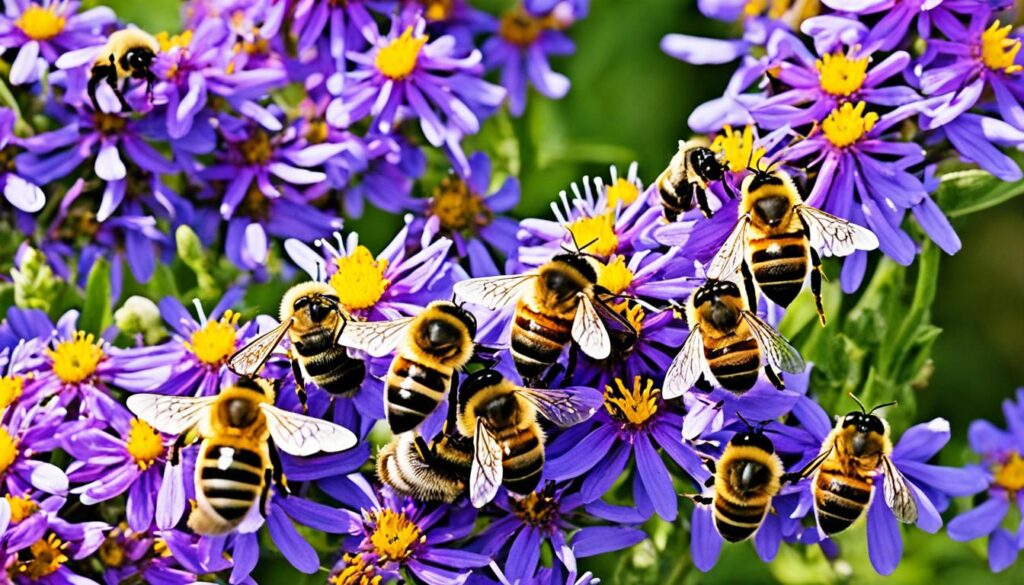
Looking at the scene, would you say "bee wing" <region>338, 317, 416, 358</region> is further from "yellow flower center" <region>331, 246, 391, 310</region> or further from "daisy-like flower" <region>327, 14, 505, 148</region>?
"daisy-like flower" <region>327, 14, 505, 148</region>

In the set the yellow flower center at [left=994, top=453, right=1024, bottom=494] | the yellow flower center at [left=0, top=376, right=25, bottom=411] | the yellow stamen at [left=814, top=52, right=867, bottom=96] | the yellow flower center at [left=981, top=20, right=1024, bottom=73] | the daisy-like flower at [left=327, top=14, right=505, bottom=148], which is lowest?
the yellow flower center at [left=994, top=453, right=1024, bottom=494]

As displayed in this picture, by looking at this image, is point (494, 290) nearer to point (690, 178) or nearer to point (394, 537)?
point (690, 178)

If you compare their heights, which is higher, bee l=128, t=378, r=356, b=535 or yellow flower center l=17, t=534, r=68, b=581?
bee l=128, t=378, r=356, b=535

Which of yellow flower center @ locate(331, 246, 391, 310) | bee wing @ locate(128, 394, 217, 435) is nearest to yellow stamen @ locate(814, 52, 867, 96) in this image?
yellow flower center @ locate(331, 246, 391, 310)

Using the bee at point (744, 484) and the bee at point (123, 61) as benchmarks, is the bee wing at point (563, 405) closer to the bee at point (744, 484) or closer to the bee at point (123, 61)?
the bee at point (744, 484)

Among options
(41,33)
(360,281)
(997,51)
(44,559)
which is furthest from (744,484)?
(41,33)

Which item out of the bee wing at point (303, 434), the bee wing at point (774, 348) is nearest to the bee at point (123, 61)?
the bee wing at point (303, 434)

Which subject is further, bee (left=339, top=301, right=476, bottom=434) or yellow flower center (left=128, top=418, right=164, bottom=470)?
yellow flower center (left=128, top=418, right=164, bottom=470)

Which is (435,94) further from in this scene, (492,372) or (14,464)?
(14,464)
